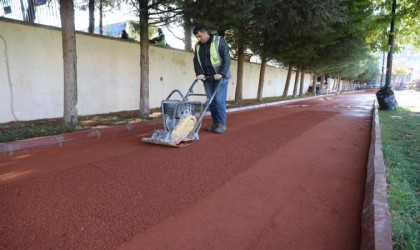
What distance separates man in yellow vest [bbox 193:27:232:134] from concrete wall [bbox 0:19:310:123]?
171 inches

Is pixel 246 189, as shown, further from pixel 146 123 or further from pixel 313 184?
pixel 146 123

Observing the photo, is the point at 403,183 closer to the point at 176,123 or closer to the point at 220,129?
the point at 176,123

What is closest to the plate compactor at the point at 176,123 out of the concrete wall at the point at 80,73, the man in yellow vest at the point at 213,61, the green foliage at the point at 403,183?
the man in yellow vest at the point at 213,61

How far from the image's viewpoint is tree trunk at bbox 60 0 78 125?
6.00 meters

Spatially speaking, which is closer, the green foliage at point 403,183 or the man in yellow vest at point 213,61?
the green foliage at point 403,183

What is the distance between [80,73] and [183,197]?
270 inches

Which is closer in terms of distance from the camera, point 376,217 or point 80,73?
point 376,217

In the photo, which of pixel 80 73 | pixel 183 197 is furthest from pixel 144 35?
pixel 183 197

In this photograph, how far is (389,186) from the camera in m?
2.84

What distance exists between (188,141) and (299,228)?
3.12 metres

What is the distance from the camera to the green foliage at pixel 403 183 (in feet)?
6.48

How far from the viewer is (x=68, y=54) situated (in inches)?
237

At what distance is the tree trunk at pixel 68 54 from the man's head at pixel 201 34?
2836 millimetres

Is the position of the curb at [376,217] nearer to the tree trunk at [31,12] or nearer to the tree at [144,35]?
the tree at [144,35]
